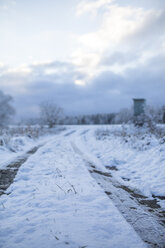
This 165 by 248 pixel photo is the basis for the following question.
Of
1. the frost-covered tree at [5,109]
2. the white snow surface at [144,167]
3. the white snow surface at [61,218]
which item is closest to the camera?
the white snow surface at [61,218]

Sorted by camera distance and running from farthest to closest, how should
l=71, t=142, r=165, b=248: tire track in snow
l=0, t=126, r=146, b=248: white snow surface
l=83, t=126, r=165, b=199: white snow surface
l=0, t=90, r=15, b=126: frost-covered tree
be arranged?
l=0, t=90, r=15, b=126: frost-covered tree
l=83, t=126, r=165, b=199: white snow surface
l=71, t=142, r=165, b=248: tire track in snow
l=0, t=126, r=146, b=248: white snow surface

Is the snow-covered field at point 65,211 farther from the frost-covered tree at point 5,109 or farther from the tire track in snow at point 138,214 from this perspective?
the frost-covered tree at point 5,109

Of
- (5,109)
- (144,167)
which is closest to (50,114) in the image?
(5,109)

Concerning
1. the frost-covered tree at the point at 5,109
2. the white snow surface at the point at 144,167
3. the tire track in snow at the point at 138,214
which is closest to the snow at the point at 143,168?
the white snow surface at the point at 144,167

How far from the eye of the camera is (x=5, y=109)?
92.0 feet

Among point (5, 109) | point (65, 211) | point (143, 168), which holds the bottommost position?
point (143, 168)

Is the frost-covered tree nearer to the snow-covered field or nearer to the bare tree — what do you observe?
the bare tree

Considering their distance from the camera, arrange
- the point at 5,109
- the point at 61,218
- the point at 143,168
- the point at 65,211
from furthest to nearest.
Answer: the point at 5,109 < the point at 143,168 < the point at 65,211 < the point at 61,218

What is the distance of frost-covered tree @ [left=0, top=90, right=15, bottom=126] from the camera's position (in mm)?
27734

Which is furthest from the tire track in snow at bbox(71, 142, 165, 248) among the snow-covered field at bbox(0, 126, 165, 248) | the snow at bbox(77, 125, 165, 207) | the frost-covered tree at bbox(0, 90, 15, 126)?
the frost-covered tree at bbox(0, 90, 15, 126)

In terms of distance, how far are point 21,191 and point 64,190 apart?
3.52ft

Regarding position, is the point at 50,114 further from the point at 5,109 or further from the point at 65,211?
the point at 65,211

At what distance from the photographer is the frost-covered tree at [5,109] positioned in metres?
27.7

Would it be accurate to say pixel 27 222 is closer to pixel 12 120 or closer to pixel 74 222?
pixel 74 222
